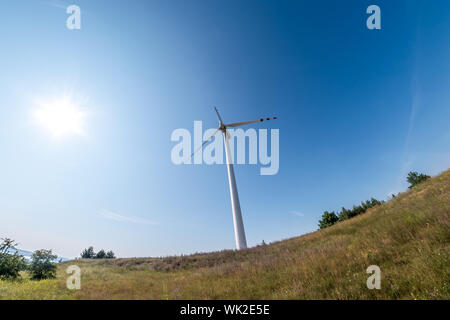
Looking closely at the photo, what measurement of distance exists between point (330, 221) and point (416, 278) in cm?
5201

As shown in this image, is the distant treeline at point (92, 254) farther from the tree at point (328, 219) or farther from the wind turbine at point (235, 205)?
the tree at point (328, 219)

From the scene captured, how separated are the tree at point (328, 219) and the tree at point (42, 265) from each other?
54.5 metres

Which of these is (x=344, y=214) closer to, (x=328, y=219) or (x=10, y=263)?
(x=328, y=219)

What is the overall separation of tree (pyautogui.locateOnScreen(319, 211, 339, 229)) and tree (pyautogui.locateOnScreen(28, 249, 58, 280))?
54.5 metres

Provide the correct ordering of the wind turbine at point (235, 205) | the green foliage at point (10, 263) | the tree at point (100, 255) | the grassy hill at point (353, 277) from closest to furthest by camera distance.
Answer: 1. the grassy hill at point (353, 277)
2. the green foliage at point (10, 263)
3. the wind turbine at point (235, 205)
4. the tree at point (100, 255)

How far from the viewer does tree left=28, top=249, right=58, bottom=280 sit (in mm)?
10297

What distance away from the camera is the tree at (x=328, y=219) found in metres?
47.5

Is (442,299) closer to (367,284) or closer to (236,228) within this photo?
(367,284)

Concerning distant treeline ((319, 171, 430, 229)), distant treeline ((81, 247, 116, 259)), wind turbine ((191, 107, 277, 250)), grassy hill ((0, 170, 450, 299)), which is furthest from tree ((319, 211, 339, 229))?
distant treeline ((81, 247, 116, 259))

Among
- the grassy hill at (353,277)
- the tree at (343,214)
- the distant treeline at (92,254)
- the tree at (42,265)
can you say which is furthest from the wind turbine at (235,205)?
the tree at (343,214)

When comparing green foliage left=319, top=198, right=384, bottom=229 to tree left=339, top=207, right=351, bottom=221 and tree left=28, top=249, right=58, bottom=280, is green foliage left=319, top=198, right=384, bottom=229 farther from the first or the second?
tree left=28, top=249, right=58, bottom=280

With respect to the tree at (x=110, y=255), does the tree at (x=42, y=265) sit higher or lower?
higher
